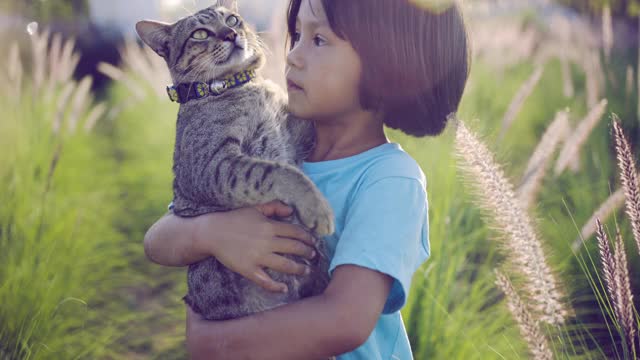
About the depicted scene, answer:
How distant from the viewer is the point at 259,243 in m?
1.68

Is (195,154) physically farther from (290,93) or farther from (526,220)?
(526,220)

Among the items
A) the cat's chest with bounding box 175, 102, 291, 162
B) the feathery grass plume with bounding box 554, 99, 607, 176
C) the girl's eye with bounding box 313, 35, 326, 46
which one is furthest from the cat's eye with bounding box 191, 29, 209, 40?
the feathery grass plume with bounding box 554, 99, 607, 176

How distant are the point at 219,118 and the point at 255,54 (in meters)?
0.47

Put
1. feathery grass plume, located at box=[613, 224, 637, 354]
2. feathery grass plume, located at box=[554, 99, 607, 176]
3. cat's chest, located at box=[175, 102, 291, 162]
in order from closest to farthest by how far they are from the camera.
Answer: feathery grass plume, located at box=[613, 224, 637, 354] < cat's chest, located at box=[175, 102, 291, 162] < feathery grass plume, located at box=[554, 99, 607, 176]

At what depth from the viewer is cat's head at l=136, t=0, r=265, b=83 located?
2.33 metres

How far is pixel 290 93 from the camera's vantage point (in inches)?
→ 71.1

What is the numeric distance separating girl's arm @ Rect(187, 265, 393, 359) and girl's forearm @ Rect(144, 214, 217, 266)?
359 mm

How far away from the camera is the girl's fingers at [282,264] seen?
167cm

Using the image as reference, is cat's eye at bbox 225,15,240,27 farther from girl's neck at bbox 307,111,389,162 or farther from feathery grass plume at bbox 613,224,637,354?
feathery grass plume at bbox 613,224,637,354

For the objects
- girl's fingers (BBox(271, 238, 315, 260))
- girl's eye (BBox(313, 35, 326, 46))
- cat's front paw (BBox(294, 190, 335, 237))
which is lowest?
girl's fingers (BBox(271, 238, 315, 260))

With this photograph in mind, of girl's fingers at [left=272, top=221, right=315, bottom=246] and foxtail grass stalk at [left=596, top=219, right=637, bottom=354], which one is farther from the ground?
foxtail grass stalk at [left=596, top=219, right=637, bottom=354]

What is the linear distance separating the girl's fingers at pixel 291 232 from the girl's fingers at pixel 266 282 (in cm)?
13

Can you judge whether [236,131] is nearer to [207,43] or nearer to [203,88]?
[203,88]

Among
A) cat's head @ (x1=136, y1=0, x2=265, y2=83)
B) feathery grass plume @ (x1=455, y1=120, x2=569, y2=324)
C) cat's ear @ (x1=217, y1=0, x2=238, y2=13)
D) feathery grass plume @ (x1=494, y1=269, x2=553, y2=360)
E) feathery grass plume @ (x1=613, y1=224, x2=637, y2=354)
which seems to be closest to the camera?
feathery grass plume @ (x1=613, y1=224, x2=637, y2=354)
